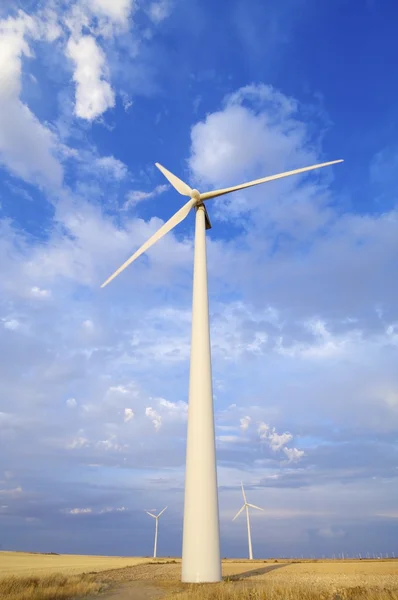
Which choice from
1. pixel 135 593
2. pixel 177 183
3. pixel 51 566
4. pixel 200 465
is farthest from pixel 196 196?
pixel 51 566

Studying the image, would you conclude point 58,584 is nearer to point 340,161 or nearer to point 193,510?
point 193,510

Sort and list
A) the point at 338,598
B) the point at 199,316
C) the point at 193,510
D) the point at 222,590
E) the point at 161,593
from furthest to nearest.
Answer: the point at 199,316 → the point at 193,510 → the point at 161,593 → the point at 222,590 → the point at 338,598

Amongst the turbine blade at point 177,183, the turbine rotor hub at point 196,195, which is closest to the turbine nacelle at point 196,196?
the turbine rotor hub at point 196,195

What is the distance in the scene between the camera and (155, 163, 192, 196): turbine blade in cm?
3152

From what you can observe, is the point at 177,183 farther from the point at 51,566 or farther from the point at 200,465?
the point at 51,566

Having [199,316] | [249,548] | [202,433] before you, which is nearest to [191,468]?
[202,433]

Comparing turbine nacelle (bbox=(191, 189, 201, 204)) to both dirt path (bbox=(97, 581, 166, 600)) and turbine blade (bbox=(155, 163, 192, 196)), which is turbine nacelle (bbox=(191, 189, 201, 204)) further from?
dirt path (bbox=(97, 581, 166, 600))

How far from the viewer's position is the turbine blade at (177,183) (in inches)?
1241

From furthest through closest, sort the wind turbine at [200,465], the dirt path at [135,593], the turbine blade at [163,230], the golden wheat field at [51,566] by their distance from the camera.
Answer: the golden wheat field at [51,566] < the turbine blade at [163,230] < the wind turbine at [200,465] < the dirt path at [135,593]

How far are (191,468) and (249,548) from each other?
62566mm

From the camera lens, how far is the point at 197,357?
73.2ft

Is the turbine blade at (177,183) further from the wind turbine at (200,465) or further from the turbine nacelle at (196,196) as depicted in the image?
the wind turbine at (200,465)

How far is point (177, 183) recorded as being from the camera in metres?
32.8

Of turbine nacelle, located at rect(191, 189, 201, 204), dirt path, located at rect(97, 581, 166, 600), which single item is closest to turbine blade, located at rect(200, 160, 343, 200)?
turbine nacelle, located at rect(191, 189, 201, 204)
